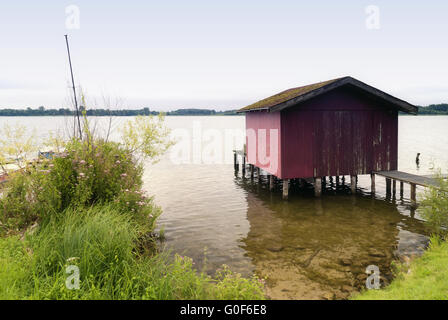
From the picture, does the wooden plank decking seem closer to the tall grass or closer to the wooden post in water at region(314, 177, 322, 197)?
the wooden post in water at region(314, 177, 322, 197)

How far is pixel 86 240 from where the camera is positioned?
21.3 feet

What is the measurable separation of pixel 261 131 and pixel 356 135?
4851mm

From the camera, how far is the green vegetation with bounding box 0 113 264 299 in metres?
5.62

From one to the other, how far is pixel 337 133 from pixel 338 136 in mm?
157

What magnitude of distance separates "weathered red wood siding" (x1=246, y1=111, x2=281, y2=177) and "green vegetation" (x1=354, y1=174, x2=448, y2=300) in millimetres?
7079

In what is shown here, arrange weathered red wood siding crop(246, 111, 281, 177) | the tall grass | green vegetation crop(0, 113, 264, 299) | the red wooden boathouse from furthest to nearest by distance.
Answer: weathered red wood siding crop(246, 111, 281, 177), the red wooden boathouse, green vegetation crop(0, 113, 264, 299), the tall grass

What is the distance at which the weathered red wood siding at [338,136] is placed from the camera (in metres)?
15.2

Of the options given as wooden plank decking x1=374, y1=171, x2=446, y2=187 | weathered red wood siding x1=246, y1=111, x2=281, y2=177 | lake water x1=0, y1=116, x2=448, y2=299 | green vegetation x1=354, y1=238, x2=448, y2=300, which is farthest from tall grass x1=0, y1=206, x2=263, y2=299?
wooden plank decking x1=374, y1=171, x2=446, y2=187

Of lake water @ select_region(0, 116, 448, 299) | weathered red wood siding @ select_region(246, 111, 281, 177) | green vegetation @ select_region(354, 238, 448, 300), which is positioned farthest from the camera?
weathered red wood siding @ select_region(246, 111, 281, 177)

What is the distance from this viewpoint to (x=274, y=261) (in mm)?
8945

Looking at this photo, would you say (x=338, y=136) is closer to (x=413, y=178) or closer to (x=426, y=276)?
(x=413, y=178)

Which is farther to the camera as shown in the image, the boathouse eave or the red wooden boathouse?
the red wooden boathouse
